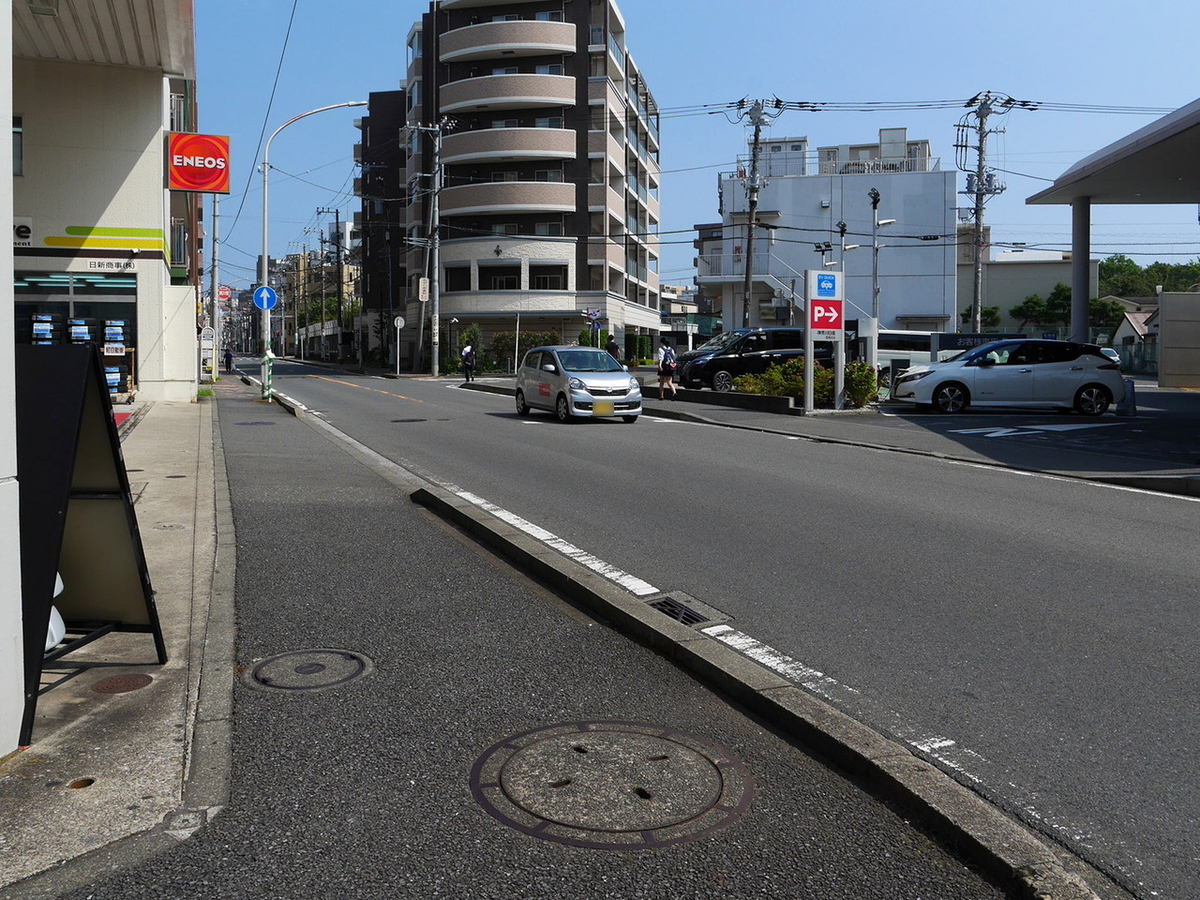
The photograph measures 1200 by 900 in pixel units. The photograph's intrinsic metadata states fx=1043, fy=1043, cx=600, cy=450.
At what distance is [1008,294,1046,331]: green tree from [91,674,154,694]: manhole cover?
83.3 m

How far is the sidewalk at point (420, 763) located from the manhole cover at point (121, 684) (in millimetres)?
43

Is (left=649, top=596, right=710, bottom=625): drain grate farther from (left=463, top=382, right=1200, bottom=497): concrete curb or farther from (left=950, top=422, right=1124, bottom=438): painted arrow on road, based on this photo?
(left=950, top=422, right=1124, bottom=438): painted arrow on road

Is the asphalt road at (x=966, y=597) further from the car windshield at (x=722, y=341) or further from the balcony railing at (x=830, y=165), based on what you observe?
the balcony railing at (x=830, y=165)

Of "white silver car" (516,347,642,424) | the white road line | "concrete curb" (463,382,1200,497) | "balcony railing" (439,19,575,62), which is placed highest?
"balcony railing" (439,19,575,62)

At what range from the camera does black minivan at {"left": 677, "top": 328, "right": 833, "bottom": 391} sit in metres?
30.2

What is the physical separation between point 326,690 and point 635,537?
3819 millimetres

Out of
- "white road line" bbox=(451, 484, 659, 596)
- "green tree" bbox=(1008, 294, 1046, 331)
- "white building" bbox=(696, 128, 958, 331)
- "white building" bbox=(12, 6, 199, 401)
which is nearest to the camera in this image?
"white road line" bbox=(451, 484, 659, 596)

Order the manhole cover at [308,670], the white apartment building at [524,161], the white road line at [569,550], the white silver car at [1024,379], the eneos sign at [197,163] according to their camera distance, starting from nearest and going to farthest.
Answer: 1. the manhole cover at [308,670]
2. the white road line at [569,550]
3. the white silver car at [1024,379]
4. the eneos sign at [197,163]
5. the white apartment building at [524,161]

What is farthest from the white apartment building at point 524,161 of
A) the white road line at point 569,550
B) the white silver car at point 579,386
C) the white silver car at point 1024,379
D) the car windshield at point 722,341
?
the white road line at point 569,550

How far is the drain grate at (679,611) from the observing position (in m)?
5.54

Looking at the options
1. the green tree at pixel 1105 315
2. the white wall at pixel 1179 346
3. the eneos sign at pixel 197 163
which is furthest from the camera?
the green tree at pixel 1105 315

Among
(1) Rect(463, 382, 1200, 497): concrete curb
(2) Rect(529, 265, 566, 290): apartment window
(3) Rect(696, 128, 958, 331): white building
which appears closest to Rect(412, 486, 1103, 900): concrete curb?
(1) Rect(463, 382, 1200, 497): concrete curb

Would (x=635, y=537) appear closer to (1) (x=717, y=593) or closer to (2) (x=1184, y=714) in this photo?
(1) (x=717, y=593)

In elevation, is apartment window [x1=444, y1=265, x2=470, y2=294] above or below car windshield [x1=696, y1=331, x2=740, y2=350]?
above
